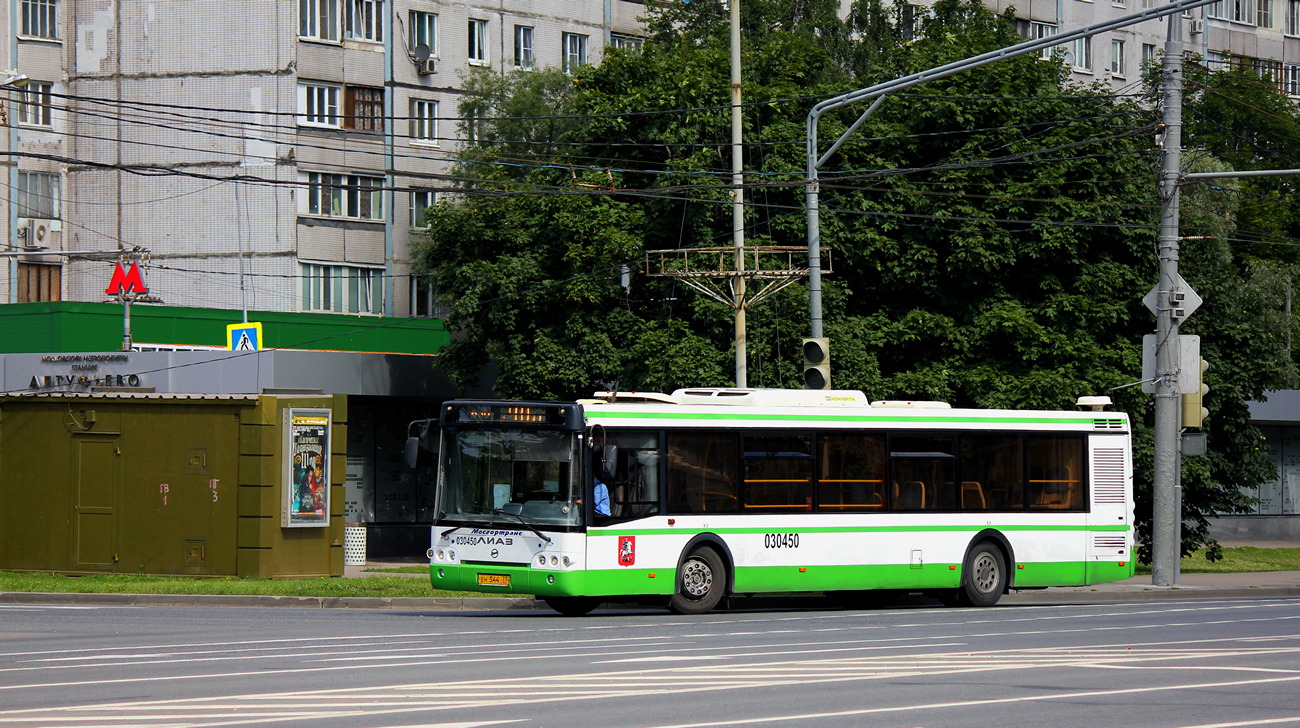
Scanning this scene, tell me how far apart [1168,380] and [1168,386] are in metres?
0.10

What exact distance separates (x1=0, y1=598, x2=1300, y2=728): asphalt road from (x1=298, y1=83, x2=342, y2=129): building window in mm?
35336

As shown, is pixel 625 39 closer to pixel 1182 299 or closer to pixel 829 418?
pixel 1182 299

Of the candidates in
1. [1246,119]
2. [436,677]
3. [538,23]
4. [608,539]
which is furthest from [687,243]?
[1246,119]

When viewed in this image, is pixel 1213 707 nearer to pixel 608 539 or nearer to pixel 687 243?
pixel 608 539

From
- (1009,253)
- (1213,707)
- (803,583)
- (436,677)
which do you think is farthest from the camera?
(1009,253)

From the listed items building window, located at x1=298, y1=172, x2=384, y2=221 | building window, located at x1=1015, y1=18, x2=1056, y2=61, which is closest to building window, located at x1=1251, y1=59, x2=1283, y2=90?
building window, located at x1=1015, y1=18, x2=1056, y2=61

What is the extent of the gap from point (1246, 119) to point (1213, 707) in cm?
6207

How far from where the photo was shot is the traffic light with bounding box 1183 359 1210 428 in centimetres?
2794

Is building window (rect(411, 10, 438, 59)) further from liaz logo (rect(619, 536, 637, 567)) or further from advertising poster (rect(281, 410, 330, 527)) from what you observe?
liaz logo (rect(619, 536, 637, 567))

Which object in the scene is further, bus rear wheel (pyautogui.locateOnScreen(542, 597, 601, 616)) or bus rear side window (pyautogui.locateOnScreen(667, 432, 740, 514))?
bus rear wheel (pyautogui.locateOnScreen(542, 597, 601, 616))

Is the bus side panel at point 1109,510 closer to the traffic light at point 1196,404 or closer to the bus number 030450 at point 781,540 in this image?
the traffic light at point 1196,404

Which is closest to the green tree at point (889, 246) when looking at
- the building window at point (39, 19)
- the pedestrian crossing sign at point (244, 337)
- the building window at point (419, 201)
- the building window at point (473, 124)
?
the pedestrian crossing sign at point (244, 337)

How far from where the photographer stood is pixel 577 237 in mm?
34531

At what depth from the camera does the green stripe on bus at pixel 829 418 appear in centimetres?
2125
